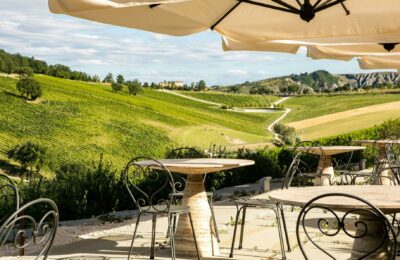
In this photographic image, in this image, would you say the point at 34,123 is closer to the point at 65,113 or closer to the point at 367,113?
the point at 65,113

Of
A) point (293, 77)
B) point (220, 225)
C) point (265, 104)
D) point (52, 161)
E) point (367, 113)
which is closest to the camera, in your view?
point (220, 225)

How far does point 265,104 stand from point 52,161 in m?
25.7

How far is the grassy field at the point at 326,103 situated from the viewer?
5206 cm

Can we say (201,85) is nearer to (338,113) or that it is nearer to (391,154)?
(338,113)

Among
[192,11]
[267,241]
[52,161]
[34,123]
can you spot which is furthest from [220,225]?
[34,123]

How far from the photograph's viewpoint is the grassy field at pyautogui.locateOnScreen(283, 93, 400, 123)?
52.1 meters

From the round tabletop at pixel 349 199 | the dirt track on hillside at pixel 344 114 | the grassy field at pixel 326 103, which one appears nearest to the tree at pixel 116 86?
the grassy field at pixel 326 103

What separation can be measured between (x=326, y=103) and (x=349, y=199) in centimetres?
5782

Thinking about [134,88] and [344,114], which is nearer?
[344,114]

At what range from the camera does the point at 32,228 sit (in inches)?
155

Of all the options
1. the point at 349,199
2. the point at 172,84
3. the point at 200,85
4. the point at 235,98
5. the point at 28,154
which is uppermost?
the point at 200,85

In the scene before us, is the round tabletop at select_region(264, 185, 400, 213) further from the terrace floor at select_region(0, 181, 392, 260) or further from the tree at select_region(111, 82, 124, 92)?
the tree at select_region(111, 82, 124, 92)

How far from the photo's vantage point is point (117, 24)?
4883mm

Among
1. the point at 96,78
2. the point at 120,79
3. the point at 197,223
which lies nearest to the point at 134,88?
the point at 120,79
